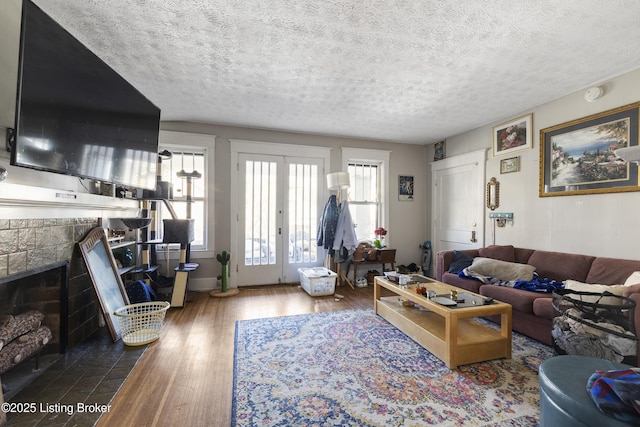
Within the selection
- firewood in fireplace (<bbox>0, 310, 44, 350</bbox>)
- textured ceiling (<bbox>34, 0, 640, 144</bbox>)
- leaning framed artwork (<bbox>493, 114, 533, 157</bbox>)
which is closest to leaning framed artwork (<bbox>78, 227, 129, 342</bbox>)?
firewood in fireplace (<bbox>0, 310, 44, 350</bbox>)

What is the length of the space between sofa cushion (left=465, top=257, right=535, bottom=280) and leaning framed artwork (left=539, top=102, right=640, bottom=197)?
101cm

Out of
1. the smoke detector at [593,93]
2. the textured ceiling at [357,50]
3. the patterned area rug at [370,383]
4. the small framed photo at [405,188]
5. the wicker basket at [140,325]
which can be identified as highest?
the textured ceiling at [357,50]

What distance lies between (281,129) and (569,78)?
3553 mm

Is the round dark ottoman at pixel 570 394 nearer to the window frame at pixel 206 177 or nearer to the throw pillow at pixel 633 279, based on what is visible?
the throw pillow at pixel 633 279

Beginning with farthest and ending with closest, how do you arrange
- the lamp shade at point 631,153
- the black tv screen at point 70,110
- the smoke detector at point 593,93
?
the smoke detector at point 593,93
the black tv screen at point 70,110
the lamp shade at point 631,153

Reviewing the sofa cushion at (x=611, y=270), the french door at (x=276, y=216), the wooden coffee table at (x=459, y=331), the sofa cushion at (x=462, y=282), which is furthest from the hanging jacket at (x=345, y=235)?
the sofa cushion at (x=611, y=270)

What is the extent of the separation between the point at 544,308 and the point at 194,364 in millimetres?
2918

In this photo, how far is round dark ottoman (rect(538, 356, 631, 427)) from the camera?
1.01 meters

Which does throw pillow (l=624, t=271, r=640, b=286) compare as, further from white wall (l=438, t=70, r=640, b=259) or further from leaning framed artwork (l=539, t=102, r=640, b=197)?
leaning framed artwork (l=539, t=102, r=640, b=197)

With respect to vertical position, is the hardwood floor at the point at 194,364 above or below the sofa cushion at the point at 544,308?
below

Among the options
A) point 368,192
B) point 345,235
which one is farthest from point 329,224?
point 368,192

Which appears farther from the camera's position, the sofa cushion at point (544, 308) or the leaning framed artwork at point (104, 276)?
the leaning framed artwork at point (104, 276)

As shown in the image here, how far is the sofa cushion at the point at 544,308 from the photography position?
2.27 meters

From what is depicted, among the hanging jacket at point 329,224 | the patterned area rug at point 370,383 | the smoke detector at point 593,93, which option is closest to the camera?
the patterned area rug at point 370,383
